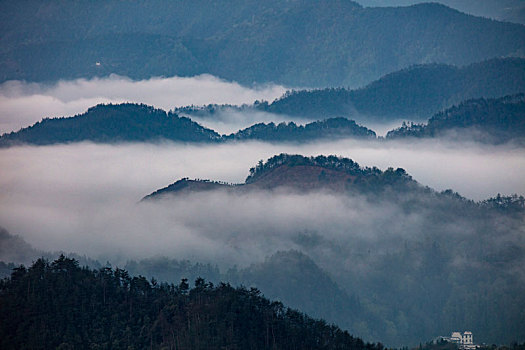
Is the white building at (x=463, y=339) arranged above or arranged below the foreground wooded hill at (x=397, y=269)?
below

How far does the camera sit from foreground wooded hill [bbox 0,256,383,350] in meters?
116

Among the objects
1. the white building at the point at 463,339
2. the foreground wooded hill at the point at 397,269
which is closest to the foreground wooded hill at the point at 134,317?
the white building at the point at 463,339

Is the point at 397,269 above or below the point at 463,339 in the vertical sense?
above

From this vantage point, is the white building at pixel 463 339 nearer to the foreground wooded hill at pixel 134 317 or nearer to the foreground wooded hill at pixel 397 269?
the foreground wooded hill at pixel 397 269

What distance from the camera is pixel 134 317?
122 metres

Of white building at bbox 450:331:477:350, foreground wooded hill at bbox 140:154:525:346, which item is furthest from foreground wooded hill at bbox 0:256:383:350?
foreground wooded hill at bbox 140:154:525:346

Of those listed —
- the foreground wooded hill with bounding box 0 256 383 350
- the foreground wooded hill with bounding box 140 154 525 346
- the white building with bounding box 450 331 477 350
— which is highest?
Result: the foreground wooded hill with bounding box 140 154 525 346

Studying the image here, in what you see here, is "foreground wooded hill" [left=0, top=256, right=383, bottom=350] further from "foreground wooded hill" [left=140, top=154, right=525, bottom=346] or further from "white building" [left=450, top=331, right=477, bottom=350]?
"foreground wooded hill" [left=140, top=154, right=525, bottom=346]

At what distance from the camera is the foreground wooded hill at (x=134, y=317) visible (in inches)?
4587

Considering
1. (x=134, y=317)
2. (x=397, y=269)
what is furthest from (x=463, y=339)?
(x=134, y=317)

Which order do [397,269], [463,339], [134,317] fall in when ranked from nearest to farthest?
[134,317] → [463,339] → [397,269]

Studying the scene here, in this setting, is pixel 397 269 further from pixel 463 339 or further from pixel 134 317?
pixel 134 317

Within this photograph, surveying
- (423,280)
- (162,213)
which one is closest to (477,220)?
(423,280)

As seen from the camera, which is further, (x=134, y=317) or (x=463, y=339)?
(x=463, y=339)
